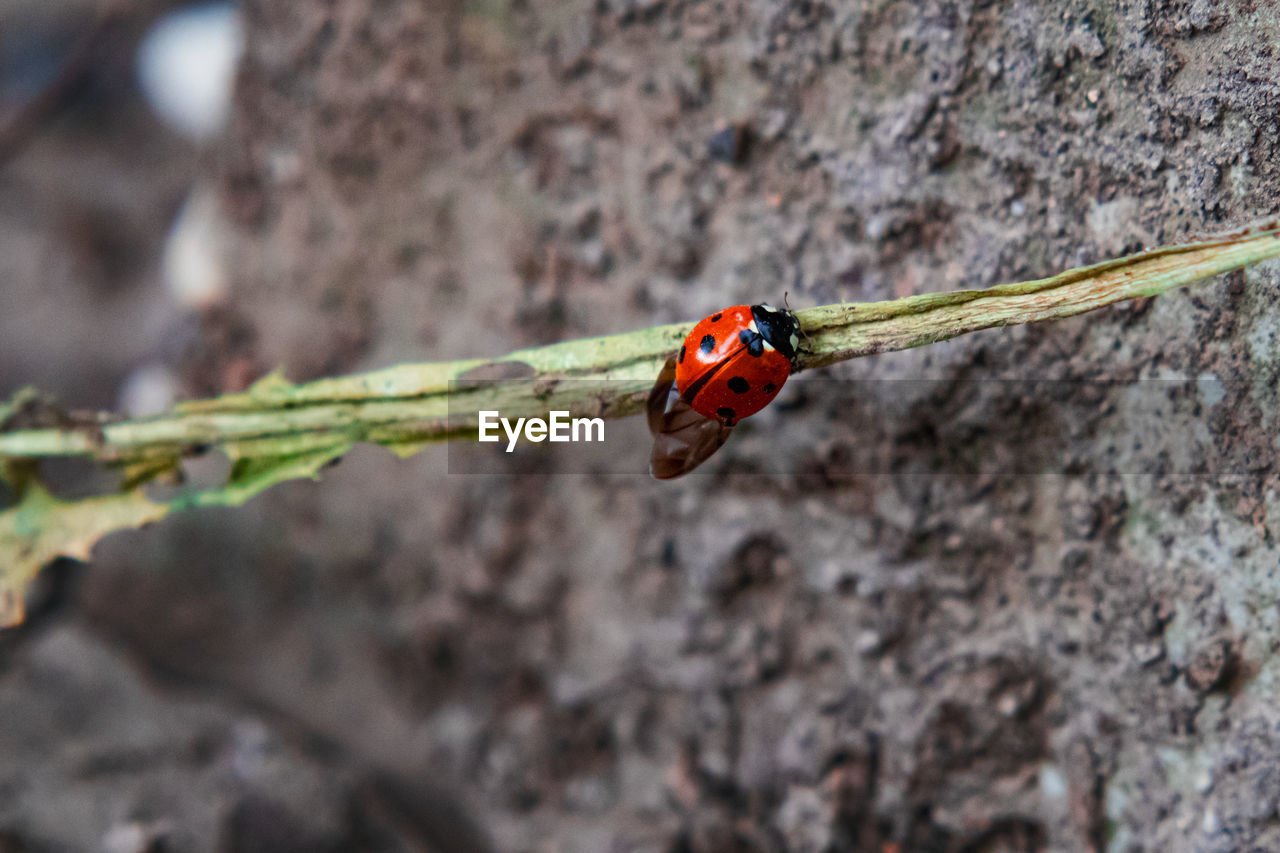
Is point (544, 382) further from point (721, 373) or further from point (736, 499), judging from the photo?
point (736, 499)

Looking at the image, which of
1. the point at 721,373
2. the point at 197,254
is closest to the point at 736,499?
the point at 721,373

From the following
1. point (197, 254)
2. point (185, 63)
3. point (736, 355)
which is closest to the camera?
point (736, 355)

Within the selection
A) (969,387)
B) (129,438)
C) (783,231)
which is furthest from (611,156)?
(129,438)

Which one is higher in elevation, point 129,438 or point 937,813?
point 129,438

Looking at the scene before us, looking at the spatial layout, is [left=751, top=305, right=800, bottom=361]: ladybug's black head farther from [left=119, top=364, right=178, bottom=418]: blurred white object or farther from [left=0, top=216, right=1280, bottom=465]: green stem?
[left=119, top=364, right=178, bottom=418]: blurred white object

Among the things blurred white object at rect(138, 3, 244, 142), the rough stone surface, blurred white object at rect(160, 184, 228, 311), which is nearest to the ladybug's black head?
the rough stone surface

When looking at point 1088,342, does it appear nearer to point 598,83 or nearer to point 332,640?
point 598,83

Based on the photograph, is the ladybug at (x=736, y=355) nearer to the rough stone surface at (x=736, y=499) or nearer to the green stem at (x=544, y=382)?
the green stem at (x=544, y=382)
